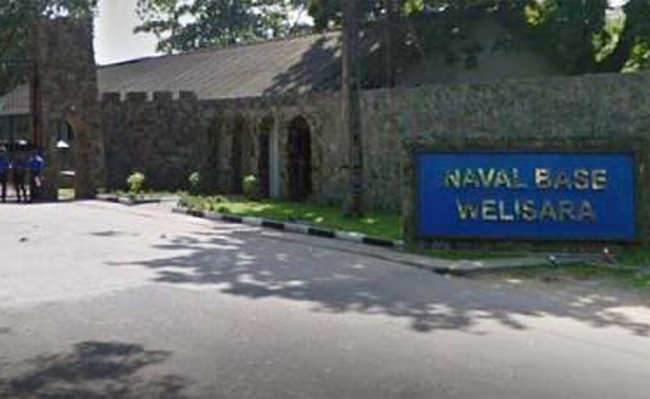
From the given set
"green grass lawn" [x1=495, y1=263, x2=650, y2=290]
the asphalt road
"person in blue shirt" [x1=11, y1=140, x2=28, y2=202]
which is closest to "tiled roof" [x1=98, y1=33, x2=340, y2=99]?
"person in blue shirt" [x1=11, y1=140, x2=28, y2=202]

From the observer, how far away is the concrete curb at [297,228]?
623 inches

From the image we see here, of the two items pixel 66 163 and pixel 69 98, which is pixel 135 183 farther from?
pixel 66 163

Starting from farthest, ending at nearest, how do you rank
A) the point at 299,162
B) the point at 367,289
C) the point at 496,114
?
the point at 299,162 < the point at 496,114 < the point at 367,289

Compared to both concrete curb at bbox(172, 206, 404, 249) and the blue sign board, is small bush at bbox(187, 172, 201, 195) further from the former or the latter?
the blue sign board

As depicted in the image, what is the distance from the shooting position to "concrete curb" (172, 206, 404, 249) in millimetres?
15830

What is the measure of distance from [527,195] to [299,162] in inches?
457

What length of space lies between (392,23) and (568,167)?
35.7 feet

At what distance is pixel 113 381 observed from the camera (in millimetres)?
6766

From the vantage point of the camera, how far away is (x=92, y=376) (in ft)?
22.6

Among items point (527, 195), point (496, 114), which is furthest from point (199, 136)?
point (527, 195)

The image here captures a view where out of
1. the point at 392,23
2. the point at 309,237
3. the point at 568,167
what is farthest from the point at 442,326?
the point at 392,23

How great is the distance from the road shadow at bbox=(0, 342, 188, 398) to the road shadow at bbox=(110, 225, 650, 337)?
260 cm

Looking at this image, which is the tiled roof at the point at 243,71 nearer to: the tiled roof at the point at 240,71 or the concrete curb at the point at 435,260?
the tiled roof at the point at 240,71

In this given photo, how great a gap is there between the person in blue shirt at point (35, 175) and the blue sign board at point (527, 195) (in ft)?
51.9
